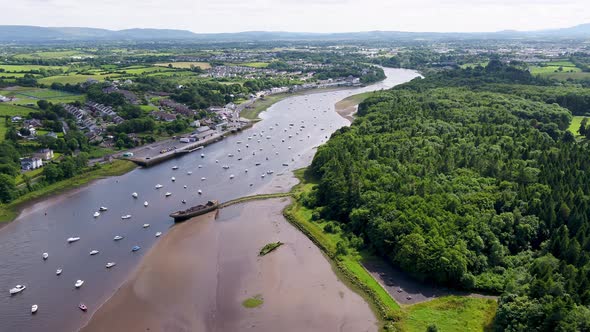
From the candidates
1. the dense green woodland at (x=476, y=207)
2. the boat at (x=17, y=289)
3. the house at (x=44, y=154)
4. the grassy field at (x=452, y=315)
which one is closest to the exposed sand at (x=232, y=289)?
the grassy field at (x=452, y=315)

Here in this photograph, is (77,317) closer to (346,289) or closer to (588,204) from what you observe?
(346,289)

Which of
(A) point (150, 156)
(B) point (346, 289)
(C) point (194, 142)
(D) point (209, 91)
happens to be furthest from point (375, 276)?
(D) point (209, 91)

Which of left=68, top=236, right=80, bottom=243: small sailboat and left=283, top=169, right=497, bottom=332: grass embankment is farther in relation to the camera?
left=68, top=236, right=80, bottom=243: small sailboat

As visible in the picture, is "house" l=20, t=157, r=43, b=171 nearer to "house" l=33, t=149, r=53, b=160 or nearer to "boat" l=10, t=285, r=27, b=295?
"house" l=33, t=149, r=53, b=160

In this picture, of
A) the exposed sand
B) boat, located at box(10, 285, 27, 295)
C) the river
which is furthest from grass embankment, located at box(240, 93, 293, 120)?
boat, located at box(10, 285, 27, 295)

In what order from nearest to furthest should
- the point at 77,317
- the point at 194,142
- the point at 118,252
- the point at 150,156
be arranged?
1. the point at 77,317
2. the point at 118,252
3. the point at 150,156
4. the point at 194,142

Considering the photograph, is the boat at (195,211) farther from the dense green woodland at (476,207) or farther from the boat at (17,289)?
the boat at (17,289)

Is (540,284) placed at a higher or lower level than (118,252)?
higher
